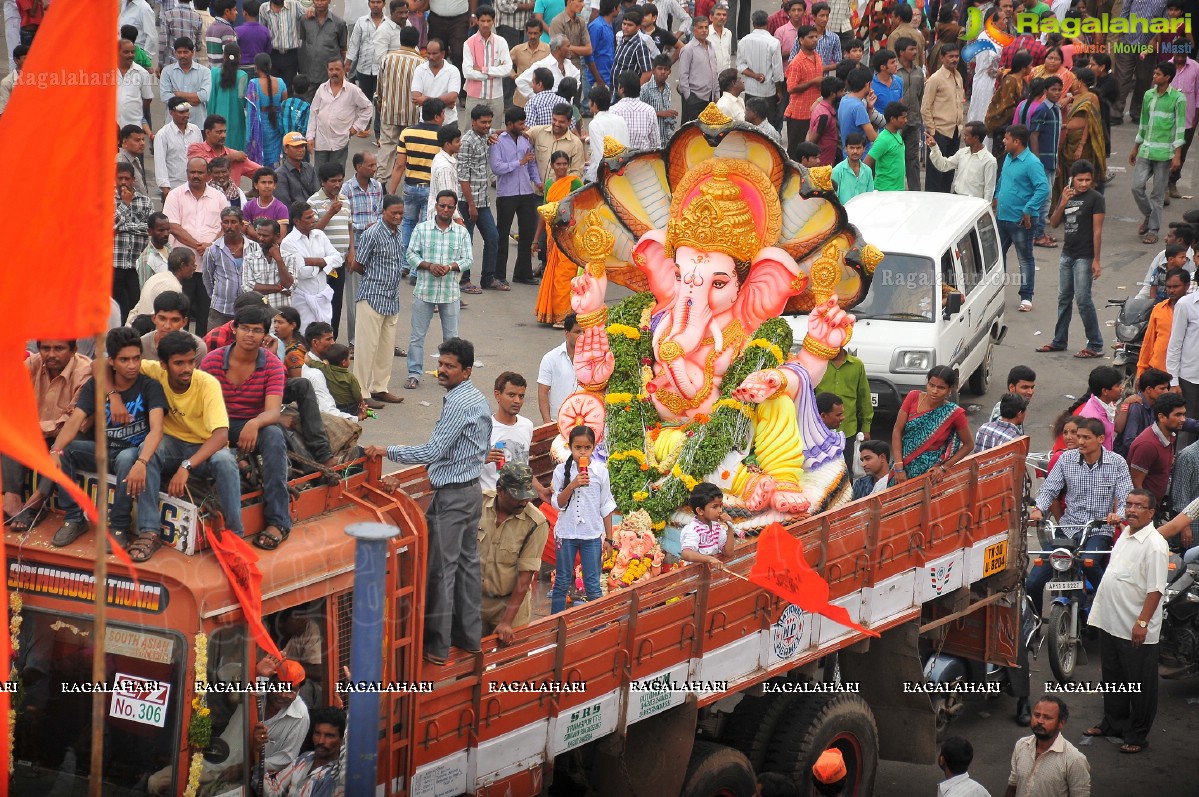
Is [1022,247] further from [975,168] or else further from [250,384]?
[250,384]

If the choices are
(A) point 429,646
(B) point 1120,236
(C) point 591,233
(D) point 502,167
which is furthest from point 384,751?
(B) point 1120,236

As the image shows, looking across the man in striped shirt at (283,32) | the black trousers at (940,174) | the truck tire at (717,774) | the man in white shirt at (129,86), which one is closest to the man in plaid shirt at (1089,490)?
the truck tire at (717,774)

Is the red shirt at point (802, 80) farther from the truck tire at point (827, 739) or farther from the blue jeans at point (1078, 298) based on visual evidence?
the truck tire at point (827, 739)

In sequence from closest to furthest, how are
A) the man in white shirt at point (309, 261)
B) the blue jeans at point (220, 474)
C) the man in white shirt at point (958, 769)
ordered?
the blue jeans at point (220, 474) < the man in white shirt at point (958, 769) < the man in white shirt at point (309, 261)

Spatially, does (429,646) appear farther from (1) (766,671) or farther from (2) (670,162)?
(2) (670,162)

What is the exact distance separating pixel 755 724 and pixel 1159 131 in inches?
506

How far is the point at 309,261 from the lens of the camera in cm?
1427

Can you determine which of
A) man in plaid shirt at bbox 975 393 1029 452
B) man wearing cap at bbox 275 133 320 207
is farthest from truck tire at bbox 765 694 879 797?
man wearing cap at bbox 275 133 320 207

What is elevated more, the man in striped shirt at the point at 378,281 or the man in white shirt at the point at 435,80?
the man in white shirt at the point at 435,80

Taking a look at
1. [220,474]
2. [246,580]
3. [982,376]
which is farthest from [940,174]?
[246,580]

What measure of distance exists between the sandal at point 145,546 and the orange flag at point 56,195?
125 cm

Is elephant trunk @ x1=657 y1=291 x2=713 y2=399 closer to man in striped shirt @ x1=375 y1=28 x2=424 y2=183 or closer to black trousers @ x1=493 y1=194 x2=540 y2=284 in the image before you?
black trousers @ x1=493 y1=194 x2=540 y2=284

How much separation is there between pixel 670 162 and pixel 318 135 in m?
7.51

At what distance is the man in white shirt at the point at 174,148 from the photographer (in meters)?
16.7
